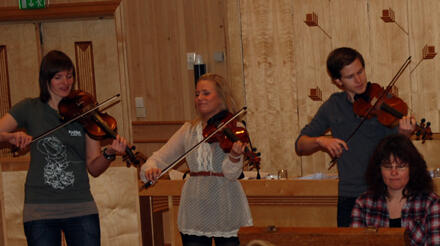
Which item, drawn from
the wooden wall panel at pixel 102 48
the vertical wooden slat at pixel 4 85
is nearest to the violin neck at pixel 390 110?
the wooden wall panel at pixel 102 48

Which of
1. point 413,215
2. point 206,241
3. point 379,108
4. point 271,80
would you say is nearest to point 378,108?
point 379,108

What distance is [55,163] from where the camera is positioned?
Answer: 3172mm

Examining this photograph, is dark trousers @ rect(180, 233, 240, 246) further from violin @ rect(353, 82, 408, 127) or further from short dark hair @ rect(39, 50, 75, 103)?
short dark hair @ rect(39, 50, 75, 103)

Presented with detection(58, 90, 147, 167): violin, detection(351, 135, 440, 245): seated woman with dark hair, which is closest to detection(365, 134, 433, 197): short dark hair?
detection(351, 135, 440, 245): seated woman with dark hair

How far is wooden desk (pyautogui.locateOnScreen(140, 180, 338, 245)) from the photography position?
13.4 ft

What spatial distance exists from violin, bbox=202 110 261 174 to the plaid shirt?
69cm

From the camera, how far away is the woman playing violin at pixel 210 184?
11.2ft

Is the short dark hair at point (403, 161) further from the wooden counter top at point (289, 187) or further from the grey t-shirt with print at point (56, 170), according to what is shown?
the grey t-shirt with print at point (56, 170)

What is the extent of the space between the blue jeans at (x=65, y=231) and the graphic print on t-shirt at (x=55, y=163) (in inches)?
6.7

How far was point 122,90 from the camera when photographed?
21.5ft

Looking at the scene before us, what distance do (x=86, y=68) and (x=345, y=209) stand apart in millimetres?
4149

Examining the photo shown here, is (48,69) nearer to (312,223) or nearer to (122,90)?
(312,223)

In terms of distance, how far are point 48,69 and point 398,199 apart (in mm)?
1728

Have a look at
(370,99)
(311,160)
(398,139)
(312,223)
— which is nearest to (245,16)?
(311,160)
